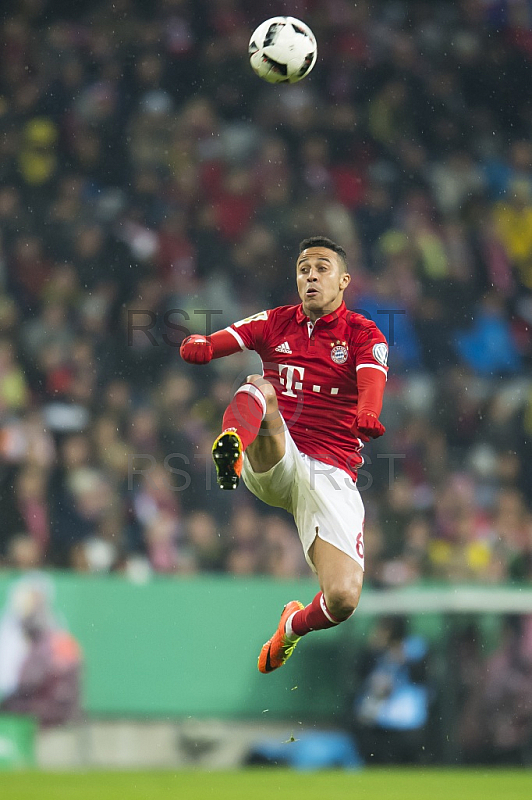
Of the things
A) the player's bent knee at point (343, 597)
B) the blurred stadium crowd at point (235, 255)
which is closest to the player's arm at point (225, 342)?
the player's bent knee at point (343, 597)

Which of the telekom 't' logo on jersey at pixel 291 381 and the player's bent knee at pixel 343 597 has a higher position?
the telekom 't' logo on jersey at pixel 291 381

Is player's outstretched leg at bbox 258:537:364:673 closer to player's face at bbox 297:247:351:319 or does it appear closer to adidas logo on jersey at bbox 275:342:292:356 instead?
adidas logo on jersey at bbox 275:342:292:356

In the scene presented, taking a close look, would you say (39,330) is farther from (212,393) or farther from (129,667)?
(129,667)

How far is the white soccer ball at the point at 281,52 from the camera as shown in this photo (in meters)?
5.98

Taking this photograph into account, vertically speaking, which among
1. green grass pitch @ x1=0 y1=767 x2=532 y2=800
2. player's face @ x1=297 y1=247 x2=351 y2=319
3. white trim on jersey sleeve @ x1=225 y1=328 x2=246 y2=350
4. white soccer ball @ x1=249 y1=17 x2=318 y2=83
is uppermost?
white soccer ball @ x1=249 y1=17 x2=318 y2=83

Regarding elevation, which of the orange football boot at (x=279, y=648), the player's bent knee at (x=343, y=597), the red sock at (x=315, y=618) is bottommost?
the orange football boot at (x=279, y=648)

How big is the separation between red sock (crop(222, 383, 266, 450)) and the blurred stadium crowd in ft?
14.1

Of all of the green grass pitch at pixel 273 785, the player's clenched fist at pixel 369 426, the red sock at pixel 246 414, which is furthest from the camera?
the green grass pitch at pixel 273 785

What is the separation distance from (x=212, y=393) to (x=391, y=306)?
2029mm

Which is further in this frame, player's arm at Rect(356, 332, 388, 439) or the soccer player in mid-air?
the soccer player in mid-air

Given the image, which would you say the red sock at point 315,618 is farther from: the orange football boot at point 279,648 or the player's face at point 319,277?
the player's face at point 319,277

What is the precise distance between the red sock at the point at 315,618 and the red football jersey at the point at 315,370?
0.60 meters

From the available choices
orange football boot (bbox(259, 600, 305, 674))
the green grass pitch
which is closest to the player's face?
orange football boot (bbox(259, 600, 305, 674))

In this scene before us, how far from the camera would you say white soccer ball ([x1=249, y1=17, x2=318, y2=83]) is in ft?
19.6
